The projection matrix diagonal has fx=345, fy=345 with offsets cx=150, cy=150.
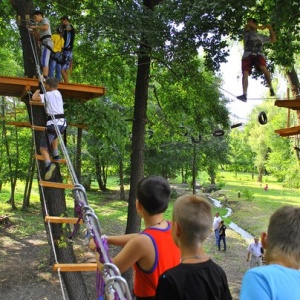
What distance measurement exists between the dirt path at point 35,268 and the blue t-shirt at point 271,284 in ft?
27.5

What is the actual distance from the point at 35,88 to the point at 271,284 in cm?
608

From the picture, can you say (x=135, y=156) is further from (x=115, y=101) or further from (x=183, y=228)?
(x=183, y=228)

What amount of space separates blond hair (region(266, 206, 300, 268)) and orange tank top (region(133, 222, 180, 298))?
1.91 feet

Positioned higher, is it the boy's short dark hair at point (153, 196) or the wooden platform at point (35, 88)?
the wooden platform at point (35, 88)

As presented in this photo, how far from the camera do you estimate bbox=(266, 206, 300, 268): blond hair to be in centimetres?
136

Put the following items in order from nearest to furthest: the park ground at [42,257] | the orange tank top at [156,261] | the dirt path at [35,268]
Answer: the orange tank top at [156,261] < the dirt path at [35,268] < the park ground at [42,257]

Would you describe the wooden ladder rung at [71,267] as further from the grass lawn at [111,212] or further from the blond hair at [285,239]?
the grass lawn at [111,212]

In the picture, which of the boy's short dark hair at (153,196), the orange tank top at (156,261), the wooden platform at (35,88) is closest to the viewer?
the orange tank top at (156,261)

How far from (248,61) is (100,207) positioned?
55.1ft

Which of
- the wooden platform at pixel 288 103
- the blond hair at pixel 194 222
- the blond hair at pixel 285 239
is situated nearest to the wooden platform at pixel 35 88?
the wooden platform at pixel 288 103

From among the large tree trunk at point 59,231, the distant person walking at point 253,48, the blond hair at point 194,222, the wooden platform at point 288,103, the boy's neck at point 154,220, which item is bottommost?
the large tree trunk at point 59,231

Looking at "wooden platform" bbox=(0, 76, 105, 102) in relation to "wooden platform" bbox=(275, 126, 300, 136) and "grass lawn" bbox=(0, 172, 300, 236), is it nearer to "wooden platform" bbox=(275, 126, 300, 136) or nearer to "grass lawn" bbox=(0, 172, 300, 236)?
"wooden platform" bbox=(275, 126, 300, 136)

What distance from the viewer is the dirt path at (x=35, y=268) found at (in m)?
8.91

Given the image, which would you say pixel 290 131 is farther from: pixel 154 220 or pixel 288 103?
pixel 154 220
